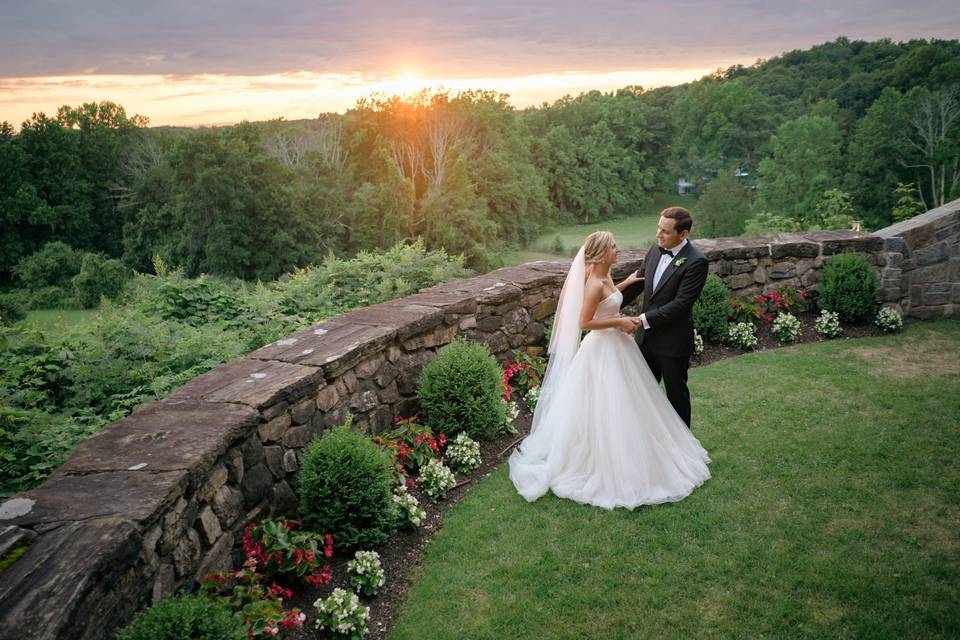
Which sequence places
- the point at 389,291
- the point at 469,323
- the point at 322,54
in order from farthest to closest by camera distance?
the point at 322,54, the point at 389,291, the point at 469,323

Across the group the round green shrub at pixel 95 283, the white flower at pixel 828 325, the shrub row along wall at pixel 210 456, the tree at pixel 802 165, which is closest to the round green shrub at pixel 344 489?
the shrub row along wall at pixel 210 456

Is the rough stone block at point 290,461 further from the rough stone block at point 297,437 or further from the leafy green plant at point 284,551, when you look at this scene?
the leafy green plant at point 284,551

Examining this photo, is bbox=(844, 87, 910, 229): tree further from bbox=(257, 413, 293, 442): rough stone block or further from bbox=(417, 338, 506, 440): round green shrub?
bbox=(257, 413, 293, 442): rough stone block

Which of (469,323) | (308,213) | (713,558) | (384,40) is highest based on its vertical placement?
(384,40)

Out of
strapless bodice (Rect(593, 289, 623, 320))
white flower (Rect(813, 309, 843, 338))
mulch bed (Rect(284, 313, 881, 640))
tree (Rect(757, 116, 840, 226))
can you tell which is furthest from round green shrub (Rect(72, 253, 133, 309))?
tree (Rect(757, 116, 840, 226))

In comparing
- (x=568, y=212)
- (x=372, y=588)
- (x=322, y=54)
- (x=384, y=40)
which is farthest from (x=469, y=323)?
(x=568, y=212)

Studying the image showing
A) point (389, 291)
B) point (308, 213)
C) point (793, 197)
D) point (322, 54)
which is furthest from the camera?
point (793, 197)

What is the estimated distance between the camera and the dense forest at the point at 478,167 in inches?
942

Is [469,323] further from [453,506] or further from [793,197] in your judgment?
[793,197]

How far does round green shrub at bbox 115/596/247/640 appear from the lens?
2254mm

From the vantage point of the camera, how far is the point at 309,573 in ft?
11.2

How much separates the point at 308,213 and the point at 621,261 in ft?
89.5

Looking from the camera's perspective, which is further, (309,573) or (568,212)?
(568,212)

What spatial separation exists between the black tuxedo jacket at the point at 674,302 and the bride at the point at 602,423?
0.25m
